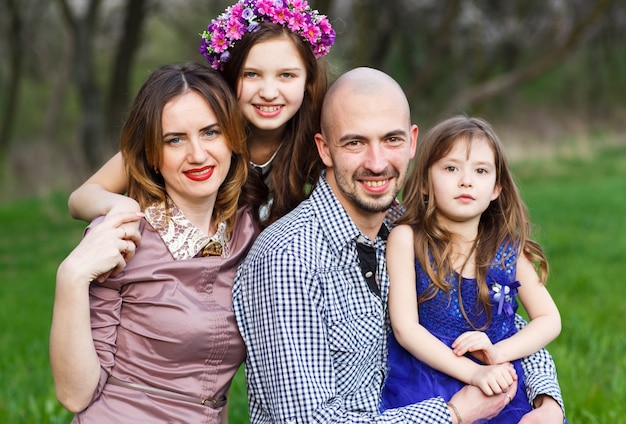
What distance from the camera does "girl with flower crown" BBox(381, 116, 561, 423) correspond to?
3.09 meters

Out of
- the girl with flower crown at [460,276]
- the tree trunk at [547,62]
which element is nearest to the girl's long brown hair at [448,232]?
the girl with flower crown at [460,276]

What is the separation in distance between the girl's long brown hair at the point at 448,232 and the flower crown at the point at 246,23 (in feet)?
2.98

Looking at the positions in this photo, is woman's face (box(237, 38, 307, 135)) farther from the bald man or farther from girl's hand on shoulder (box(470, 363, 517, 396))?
girl's hand on shoulder (box(470, 363, 517, 396))

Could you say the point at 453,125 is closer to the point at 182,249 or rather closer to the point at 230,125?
the point at 230,125

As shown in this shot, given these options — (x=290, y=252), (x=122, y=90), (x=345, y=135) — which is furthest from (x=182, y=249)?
(x=122, y=90)

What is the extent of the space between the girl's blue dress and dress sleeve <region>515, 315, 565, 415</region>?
3 cm

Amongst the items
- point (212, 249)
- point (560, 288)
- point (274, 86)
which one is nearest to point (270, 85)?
point (274, 86)

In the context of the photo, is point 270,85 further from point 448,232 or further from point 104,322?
point 104,322

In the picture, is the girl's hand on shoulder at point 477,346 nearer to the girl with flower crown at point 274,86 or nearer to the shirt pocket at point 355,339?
the shirt pocket at point 355,339

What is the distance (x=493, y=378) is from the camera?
2938 millimetres

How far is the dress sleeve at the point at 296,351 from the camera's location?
2801mm

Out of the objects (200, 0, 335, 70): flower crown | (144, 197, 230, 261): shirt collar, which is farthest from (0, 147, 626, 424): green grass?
(144, 197, 230, 261): shirt collar

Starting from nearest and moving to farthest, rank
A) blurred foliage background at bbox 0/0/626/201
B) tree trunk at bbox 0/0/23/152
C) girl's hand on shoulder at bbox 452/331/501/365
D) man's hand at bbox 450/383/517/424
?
man's hand at bbox 450/383/517/424 < girl's hand on shoulder at bbox 452/331/501/365 < blurred foliage background at bbox 0/0/626/201 < tree trunk at bbox 0/0/23/152

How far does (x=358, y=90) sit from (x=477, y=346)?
1098 millimetres
